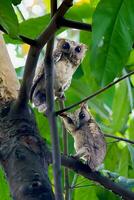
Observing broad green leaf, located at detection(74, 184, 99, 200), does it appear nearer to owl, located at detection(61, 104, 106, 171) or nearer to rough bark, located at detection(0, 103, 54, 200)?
owl, located at detection(61, 104, 106, 171)

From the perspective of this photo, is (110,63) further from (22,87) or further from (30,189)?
(30,189)

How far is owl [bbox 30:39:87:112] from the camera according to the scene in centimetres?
105

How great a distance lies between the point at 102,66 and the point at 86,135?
0.83 ft

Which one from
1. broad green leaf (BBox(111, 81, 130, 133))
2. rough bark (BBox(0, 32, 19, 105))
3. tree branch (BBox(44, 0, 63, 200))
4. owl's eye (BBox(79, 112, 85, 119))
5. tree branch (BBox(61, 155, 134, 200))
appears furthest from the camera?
broad green leaf (BBox(111, 81, 130, 133))

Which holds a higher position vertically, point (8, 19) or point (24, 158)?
point (8, 19)

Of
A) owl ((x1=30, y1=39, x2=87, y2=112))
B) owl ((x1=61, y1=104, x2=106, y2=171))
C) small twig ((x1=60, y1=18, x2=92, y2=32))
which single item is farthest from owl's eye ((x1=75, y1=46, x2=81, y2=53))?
small twig ((x1=60, y1=18, x2=92, y2=32))

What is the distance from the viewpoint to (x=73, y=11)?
3.61 feet

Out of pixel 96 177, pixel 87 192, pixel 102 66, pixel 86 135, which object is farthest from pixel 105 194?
pixel 102 66

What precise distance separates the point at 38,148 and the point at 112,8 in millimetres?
233

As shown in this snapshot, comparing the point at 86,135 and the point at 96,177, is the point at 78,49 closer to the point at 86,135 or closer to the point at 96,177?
the point at 86,135

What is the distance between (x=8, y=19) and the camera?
0.71 metres

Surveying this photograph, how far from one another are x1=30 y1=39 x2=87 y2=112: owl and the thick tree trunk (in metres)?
0.13

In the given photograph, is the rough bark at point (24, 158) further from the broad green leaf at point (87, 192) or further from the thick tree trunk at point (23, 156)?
the broad green leaf at point (87, 192)

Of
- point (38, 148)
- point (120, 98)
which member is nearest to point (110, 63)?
point (38, 148)
